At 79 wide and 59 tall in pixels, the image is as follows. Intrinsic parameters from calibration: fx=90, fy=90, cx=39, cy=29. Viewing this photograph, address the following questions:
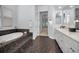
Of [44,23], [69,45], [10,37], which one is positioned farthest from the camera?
[69,45]

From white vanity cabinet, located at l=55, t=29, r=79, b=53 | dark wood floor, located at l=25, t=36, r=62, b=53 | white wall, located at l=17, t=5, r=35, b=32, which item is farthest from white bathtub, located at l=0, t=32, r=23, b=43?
white vanity cabinet, located at l=55, t=29, r=79, b=53

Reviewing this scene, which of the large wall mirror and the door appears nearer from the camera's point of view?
the large wall mirror

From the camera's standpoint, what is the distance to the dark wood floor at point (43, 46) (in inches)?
42.6

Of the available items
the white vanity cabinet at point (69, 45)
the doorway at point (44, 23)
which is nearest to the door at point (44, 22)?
the doorway at point (44, 23)

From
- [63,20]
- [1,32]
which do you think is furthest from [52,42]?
[1,32]

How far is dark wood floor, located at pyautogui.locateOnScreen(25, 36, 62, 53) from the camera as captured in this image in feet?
3.55

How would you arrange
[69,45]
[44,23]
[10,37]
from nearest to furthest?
[10,37] < [44,23] < [69,45]

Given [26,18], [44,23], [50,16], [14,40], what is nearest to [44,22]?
[44,23]

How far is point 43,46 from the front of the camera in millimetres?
1154

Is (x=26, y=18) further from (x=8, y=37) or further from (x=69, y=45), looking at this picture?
(x=69, y=45)

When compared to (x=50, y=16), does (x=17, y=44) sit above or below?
below

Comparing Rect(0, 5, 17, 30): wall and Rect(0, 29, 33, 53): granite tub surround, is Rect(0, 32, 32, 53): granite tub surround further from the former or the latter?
Rect(0, 5, 17, 30): wall

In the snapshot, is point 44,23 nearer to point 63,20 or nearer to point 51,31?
point 51,31
